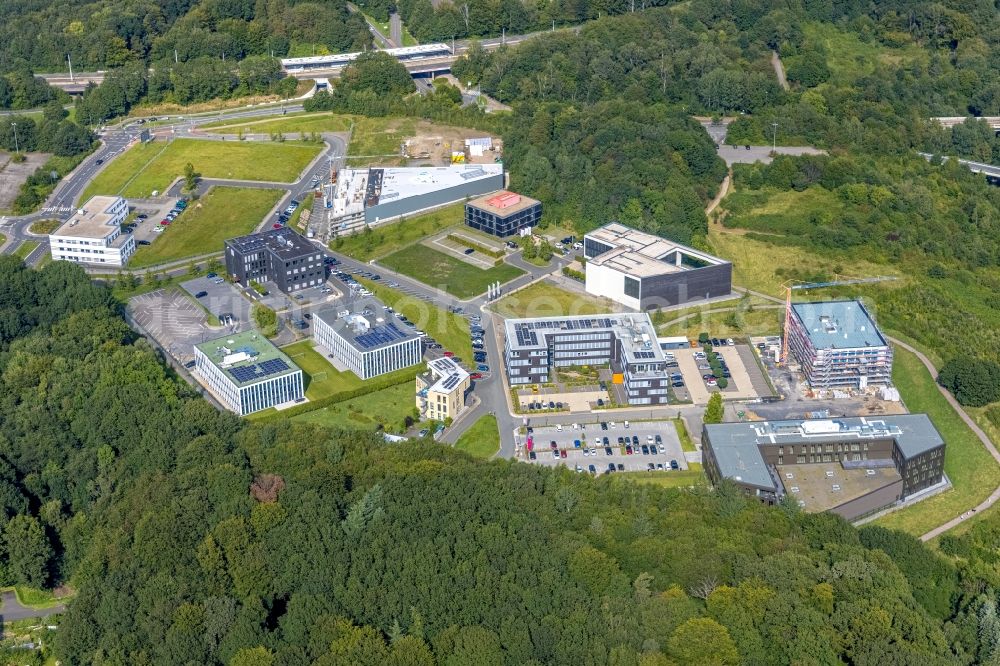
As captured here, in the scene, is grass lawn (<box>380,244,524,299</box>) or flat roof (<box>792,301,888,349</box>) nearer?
flat roof (<box>792,301,888,349</box>)

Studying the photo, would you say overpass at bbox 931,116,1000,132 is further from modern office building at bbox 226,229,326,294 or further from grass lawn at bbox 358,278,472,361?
modern office building at bbox 226,229,326,294

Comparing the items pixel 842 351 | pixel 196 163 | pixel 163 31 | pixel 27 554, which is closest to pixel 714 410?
pixel 842 351

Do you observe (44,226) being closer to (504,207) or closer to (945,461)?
(504,207)

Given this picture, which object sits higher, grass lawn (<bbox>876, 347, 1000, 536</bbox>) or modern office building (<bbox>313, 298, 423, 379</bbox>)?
modern office building (<bbox>313, 298, 423, 379</bbox>)

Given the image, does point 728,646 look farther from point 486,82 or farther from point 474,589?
point 486,82

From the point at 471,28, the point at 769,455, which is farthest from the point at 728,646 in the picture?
the point at 471,28

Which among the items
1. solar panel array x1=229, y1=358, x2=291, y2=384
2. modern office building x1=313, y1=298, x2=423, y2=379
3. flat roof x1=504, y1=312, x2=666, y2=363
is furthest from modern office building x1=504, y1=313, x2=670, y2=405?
solar panel array x1=229, y1=358, x2=291, y2=384

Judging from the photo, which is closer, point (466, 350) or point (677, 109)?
point (466, 350)

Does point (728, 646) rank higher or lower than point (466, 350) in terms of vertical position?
higher
